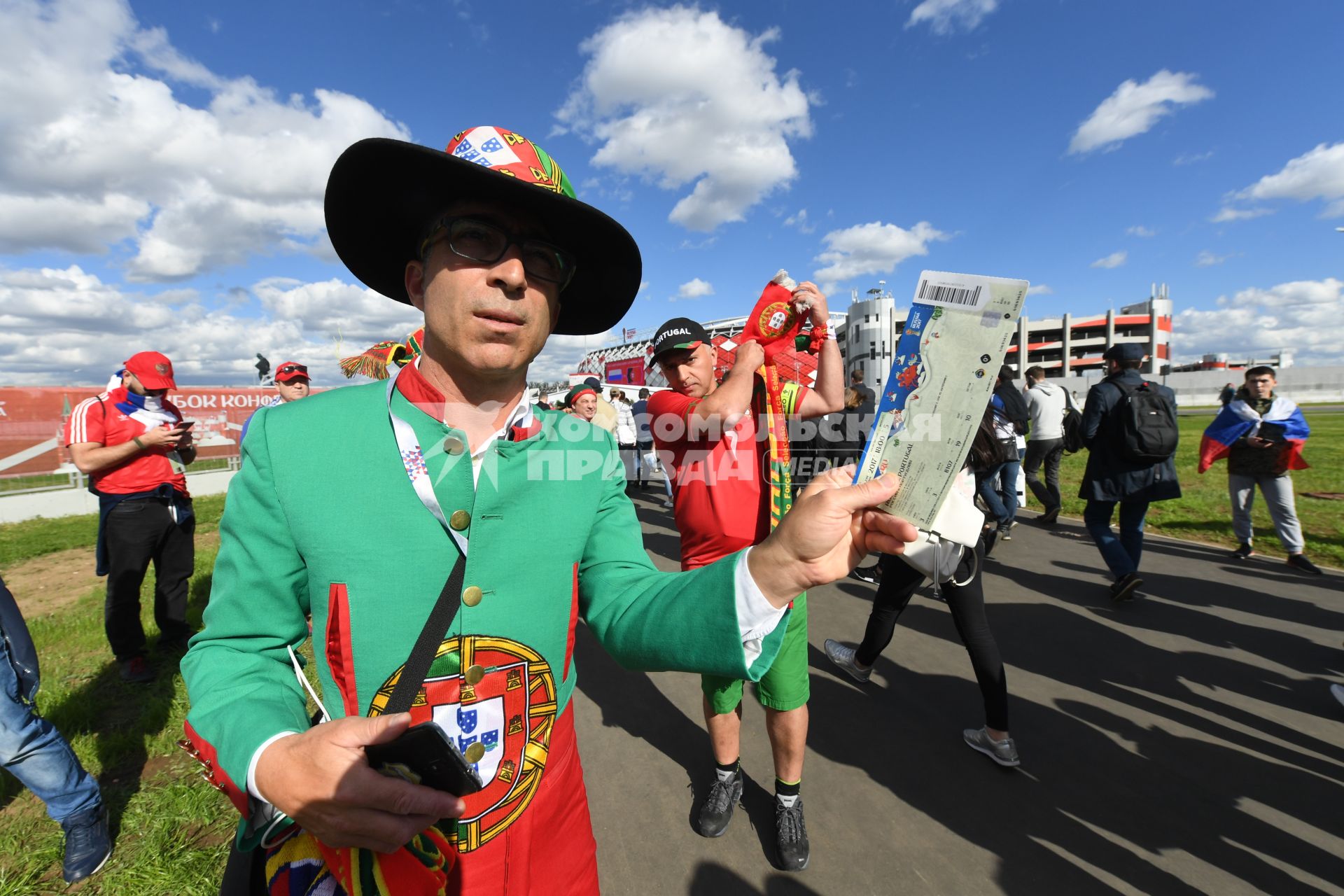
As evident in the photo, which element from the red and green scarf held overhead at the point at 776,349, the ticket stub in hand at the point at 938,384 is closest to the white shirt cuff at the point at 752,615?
the ticket stub in hand at the point at 938,384

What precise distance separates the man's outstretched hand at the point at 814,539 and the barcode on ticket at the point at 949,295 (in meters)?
0.32

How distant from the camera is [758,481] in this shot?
2.61 meters

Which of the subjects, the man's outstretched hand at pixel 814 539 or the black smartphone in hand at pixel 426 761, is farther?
the man's outstretched hand at pixel 814 539

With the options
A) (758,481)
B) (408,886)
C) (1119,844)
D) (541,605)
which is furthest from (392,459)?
(1119,844)

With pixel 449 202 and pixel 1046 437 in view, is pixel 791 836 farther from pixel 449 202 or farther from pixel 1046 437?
pixel 1046 437

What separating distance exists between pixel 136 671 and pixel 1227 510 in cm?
1225

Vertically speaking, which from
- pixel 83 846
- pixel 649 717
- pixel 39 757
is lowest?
pixel 649 717

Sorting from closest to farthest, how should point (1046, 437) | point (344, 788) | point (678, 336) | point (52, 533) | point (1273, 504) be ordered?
1. point (344, 788)
2. point (678, 336)
3. point (1273, 504)
4. point (1046, 437)
5. point (52, 533)

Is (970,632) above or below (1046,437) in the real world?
below

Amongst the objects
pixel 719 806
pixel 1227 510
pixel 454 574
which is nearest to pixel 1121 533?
pixel 719 806

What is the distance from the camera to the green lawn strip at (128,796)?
7.60ft

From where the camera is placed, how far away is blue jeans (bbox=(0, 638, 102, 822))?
2145 mm

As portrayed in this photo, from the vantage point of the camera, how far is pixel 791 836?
2402mm

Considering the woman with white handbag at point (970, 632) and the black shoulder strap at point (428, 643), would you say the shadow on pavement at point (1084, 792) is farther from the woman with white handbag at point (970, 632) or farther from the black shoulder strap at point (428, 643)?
the black shoulder strap at point (428, 643)
